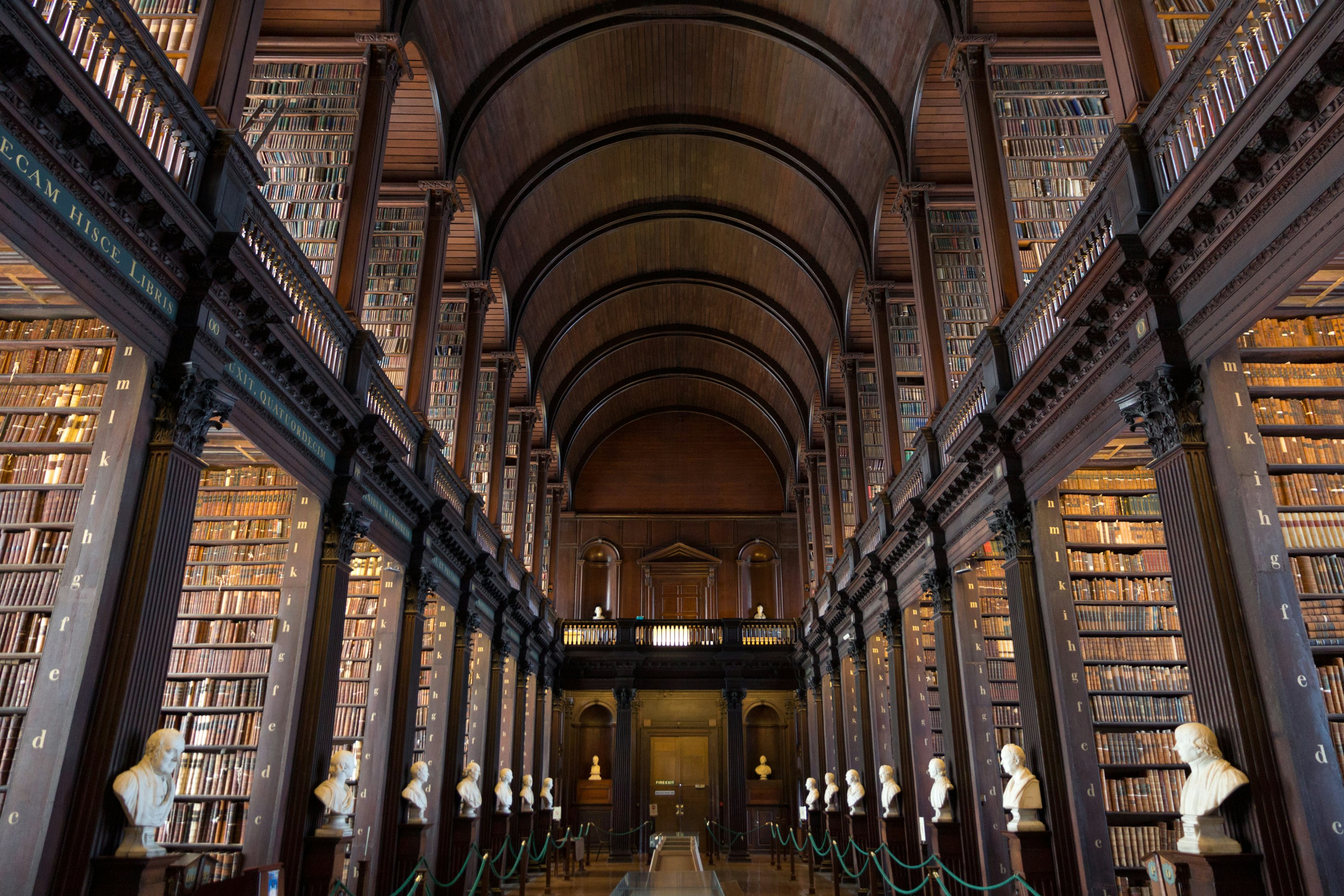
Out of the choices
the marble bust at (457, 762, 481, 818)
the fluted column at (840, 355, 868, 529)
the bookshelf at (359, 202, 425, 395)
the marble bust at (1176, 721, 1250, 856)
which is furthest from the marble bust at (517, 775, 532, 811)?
the marble bust at (1176, 721, 1250, 856)

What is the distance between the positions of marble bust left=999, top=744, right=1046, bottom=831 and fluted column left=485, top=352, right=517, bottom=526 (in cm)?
813

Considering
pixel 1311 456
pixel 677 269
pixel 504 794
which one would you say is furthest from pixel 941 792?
pixel 677 269

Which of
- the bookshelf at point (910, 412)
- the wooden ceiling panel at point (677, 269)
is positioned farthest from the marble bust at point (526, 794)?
the wooden ceiling panel at point (677, 269)

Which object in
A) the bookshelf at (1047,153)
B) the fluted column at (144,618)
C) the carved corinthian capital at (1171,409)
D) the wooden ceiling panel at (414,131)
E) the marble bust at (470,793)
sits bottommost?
the marble bust at (470,793)

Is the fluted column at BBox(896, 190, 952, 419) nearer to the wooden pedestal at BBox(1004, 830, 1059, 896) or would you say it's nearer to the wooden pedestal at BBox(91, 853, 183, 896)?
the wooden pedestal at BBox(1004, 830, 1059, 896)

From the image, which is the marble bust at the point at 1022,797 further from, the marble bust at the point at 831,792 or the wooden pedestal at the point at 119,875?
the marble bust at the point at 831,792

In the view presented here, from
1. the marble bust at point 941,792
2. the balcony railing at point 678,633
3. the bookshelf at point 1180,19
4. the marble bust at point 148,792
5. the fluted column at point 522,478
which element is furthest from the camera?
the balcony railing at point 678,633

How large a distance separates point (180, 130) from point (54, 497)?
234 cm

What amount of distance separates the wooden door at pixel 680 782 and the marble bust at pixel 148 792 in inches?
670

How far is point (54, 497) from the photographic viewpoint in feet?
17.5

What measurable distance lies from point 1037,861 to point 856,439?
8.12 m

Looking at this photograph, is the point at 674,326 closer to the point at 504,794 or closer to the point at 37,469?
the point at 504,794

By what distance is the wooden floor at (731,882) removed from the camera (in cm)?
1155

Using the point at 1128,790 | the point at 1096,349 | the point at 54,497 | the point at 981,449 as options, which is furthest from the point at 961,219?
the point at 54,497
